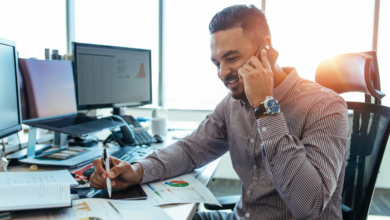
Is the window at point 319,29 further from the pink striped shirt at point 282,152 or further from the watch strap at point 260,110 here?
the watch strap at point 260,110

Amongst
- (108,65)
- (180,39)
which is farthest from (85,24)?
(108,65)

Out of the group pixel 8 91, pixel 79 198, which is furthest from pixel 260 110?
pixel 8 91

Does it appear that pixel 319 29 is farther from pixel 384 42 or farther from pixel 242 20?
pixel 242 20

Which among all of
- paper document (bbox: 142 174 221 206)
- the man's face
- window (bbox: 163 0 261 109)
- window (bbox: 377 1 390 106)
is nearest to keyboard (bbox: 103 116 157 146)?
paper document (bbox: 142 174 221 206)

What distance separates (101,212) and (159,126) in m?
1.08

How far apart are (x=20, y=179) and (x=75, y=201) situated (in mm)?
226

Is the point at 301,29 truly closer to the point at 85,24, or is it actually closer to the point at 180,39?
the point at 180,39

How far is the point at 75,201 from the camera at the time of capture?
0.72 m

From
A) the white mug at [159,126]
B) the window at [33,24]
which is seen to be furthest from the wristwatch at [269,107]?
the window at [33,24]

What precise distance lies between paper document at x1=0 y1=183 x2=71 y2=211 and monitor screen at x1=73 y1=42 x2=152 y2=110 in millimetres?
813

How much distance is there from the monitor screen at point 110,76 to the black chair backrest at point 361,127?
44.2 inches

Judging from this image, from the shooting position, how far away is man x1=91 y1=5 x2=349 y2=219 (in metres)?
0.76

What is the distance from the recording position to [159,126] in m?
1.73

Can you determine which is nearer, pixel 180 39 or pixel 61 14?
pixel 180 39
